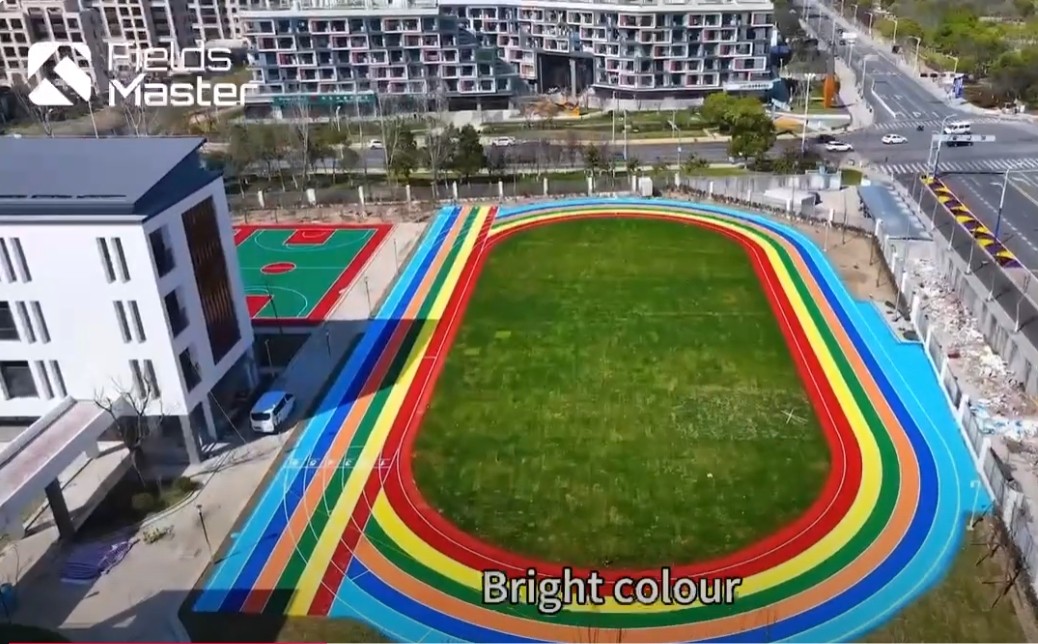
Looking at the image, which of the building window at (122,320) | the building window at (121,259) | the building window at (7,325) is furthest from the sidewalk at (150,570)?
the building window at (121,259)

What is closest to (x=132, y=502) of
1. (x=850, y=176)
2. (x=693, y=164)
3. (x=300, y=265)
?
(x=300, y=265)

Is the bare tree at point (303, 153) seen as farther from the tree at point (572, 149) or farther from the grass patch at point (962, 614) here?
the grass patch at point (962, 614)

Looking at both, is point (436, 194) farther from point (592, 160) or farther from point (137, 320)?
point (137, 320)

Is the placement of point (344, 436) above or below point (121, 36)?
below

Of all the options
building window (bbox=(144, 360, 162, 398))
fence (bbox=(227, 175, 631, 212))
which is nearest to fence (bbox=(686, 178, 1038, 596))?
fence (bbox=(227, 175, 631, 212))

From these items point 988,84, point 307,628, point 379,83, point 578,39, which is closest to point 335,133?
point 379,83

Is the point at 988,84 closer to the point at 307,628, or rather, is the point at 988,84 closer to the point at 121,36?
the point at 307,628
